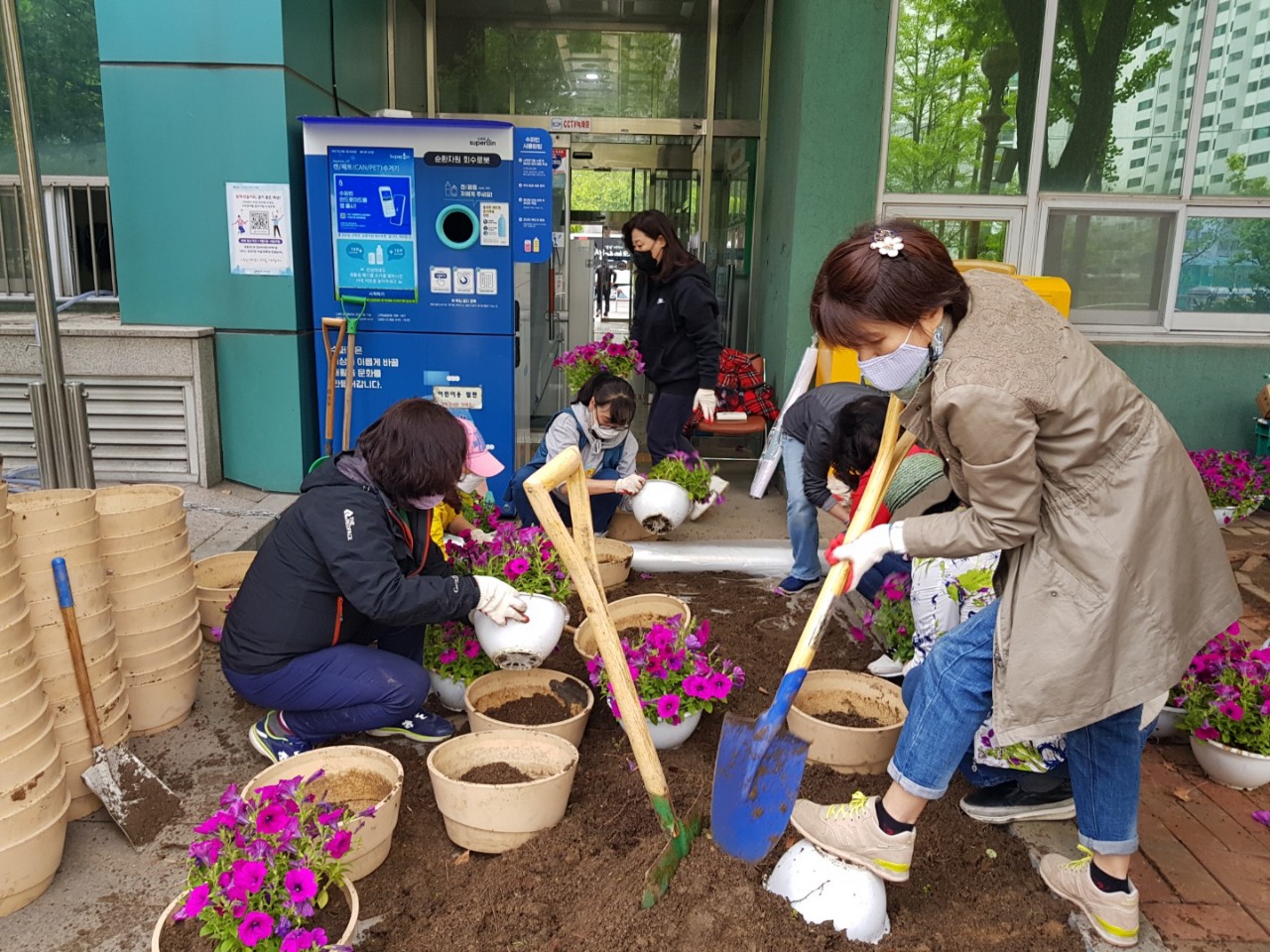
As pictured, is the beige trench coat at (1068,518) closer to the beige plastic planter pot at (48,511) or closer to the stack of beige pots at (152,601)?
the beige plastic planter pot at (48,511)

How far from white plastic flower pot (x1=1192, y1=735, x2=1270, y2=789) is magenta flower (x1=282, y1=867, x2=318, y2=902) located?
2.65 meters

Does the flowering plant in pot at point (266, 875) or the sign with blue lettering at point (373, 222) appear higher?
the sign with blue lettering at point (373, 222)

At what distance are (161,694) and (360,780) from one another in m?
0.95

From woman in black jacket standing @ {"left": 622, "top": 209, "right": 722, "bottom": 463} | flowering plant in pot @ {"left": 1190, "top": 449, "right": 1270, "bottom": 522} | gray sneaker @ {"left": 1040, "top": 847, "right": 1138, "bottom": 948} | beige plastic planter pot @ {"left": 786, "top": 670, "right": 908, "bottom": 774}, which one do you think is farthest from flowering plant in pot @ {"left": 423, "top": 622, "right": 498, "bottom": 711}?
flowering plant in pot @ {"left": 1190, "top": 449, "right": 1270, "bottom": 522}

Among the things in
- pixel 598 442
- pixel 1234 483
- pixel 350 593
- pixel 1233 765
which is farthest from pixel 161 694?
pixel 1234 483

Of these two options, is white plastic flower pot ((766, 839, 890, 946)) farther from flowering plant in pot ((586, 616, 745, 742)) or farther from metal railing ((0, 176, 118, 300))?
metal railing ((0, 176, 118, 300))

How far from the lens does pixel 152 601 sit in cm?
297

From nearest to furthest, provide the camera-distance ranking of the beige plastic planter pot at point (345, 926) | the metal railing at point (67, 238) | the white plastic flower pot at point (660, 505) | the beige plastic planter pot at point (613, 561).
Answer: the beige plastic planter pot at point (345, 926) < the beige plastic planter pot at point (613, 561) < the white plastic flower pot at point (660, 505) < the metal railing at point (67, 238)

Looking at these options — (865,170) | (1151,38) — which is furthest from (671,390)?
(1151,38)

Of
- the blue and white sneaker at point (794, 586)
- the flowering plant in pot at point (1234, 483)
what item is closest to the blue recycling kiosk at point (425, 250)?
the blue and white sneaker at point (794, 586)

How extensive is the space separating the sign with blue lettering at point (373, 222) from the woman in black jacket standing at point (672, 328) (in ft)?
4.15

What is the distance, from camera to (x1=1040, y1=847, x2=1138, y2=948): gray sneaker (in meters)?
2.17

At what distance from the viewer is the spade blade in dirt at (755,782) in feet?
7.09

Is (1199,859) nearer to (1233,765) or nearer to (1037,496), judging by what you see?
(1233,765)
